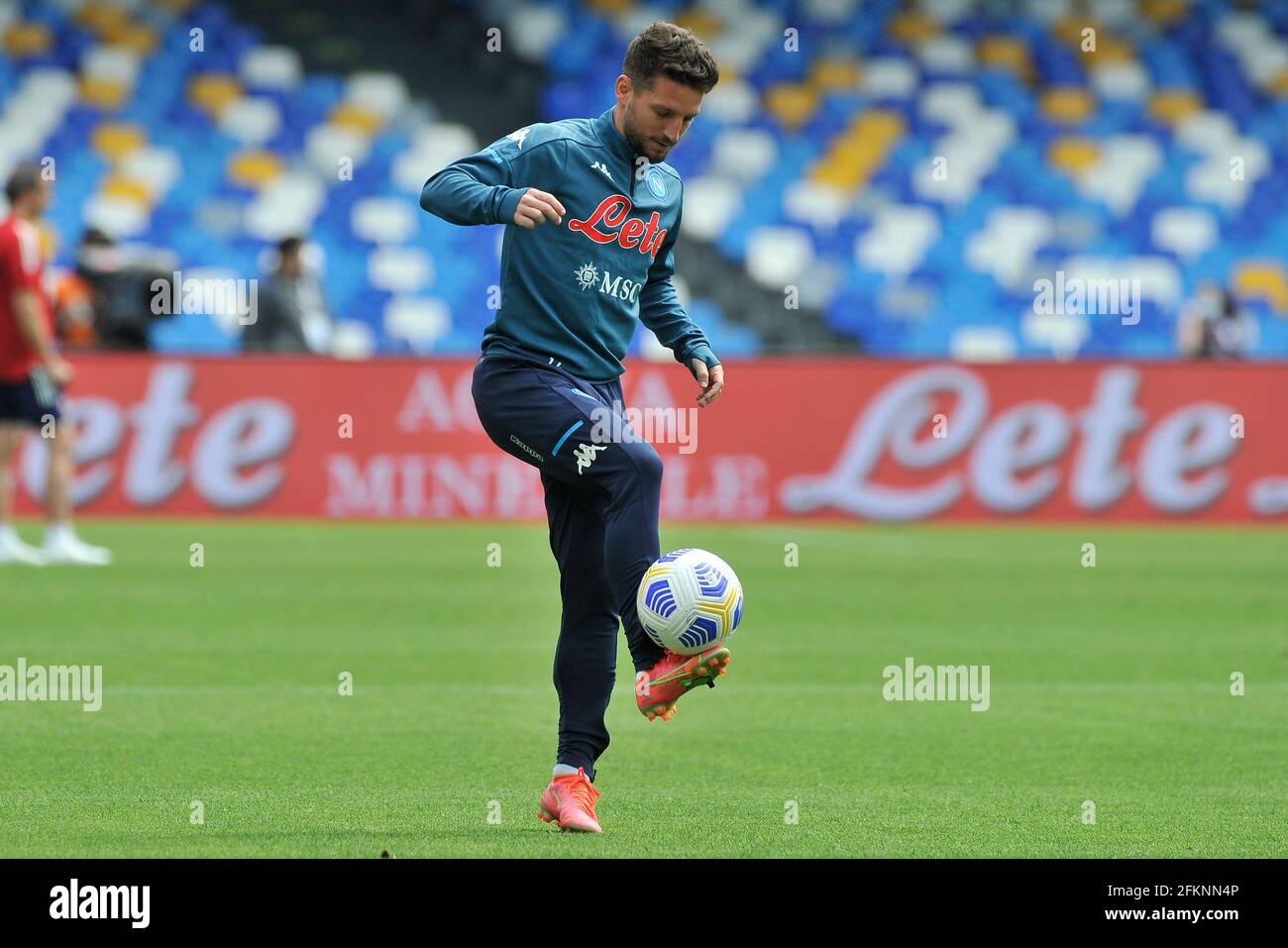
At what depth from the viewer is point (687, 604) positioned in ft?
17.7

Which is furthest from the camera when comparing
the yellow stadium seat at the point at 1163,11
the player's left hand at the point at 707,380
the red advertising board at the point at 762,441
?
the yellow stadium seat at the point at 1163,11

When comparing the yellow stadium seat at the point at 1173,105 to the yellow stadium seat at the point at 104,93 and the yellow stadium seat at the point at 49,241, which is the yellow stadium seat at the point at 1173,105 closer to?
the yellow stadium seat at the point at 104,93

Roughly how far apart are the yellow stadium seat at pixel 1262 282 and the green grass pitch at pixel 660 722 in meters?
10.5

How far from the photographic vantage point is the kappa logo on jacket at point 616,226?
5871 millimetres

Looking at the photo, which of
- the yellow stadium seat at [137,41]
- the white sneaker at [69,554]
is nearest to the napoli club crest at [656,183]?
the white sneaker at [69,554]

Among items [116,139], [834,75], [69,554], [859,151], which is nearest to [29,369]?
[69,554]

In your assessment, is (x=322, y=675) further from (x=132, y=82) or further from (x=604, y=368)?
(x=132, y=82)

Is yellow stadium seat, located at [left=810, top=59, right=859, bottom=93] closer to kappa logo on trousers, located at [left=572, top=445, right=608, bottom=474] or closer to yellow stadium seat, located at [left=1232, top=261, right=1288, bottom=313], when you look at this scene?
yellow stadium seat, located at [left=1232, top=261, right=1288, bottom=313]

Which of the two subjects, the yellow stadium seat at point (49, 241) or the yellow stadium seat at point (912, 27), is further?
the yellow stadium seat at point (912, 27)

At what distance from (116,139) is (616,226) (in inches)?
772

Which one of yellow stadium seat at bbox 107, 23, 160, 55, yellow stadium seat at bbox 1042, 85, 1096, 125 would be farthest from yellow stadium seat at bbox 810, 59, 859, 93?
yellow stadium seat at bbox 107, 23, 160, 55

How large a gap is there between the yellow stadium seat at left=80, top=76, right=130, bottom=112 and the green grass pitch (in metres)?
10.3

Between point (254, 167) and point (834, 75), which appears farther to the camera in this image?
point (834, 75)

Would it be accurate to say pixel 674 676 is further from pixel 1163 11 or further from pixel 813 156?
pixel 1163 11
